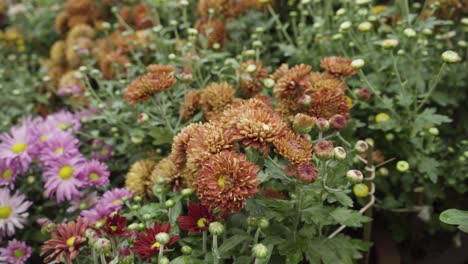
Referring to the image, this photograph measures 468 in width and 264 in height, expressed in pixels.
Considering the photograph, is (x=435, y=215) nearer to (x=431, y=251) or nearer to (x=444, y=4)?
(x=431, y=251)

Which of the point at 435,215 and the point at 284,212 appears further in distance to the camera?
the point at 435,215

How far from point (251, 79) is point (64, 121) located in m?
0.74

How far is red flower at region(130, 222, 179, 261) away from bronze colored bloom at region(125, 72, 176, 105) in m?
0.35

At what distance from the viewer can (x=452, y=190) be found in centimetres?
139

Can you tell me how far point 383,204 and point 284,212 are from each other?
1.63 ft

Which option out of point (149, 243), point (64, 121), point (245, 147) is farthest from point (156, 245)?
point (64, 121)

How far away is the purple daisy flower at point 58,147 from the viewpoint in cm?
127

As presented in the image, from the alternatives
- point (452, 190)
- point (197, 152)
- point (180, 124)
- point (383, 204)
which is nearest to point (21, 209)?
point (180, 124)

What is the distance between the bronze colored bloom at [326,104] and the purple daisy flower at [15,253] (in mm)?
889

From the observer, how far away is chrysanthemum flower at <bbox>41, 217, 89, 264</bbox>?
34.7 inches

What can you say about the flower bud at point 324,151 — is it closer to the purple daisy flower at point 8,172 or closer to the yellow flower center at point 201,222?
the yellow flower center at point 201,222

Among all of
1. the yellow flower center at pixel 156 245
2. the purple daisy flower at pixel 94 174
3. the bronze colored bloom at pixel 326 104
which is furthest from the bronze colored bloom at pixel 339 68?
the purple daisy flower at pixel 94 174

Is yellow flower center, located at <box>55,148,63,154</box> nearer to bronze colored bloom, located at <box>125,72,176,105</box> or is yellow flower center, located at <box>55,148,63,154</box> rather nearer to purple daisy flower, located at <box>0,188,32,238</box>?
purple daisy flower, located at <box>0,188,32,238</box>

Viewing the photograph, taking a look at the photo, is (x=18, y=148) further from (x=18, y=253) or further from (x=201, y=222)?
(x=201, y=222)
